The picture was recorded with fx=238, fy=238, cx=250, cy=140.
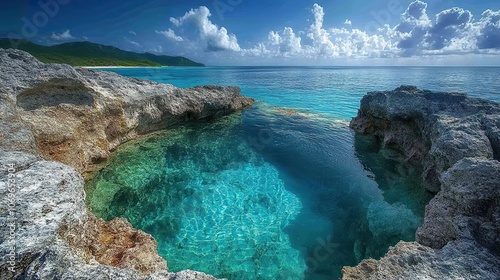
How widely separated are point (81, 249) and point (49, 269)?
1.46 meters

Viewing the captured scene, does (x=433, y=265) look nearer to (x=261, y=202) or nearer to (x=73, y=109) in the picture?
(x=261, y=202)

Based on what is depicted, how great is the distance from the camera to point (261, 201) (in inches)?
441

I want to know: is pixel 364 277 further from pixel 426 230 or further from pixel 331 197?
pixel 331 197

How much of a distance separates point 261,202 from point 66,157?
9.64 m

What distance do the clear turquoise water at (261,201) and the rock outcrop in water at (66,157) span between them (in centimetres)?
164

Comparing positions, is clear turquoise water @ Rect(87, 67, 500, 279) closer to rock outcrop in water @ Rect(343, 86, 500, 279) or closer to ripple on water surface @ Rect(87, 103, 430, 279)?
ripple on water surface @ Rect(87, 103, 430, 279)

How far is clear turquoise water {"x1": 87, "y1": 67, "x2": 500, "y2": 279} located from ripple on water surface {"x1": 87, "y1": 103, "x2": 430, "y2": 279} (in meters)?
0.04

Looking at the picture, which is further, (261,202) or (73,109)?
(73,109)

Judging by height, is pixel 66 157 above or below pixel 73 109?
below

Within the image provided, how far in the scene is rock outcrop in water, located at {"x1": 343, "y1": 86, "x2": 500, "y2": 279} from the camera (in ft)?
16.4

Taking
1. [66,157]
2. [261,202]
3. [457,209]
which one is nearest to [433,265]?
[457,209]

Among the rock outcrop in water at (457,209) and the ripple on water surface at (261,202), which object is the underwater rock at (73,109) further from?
the rock outcrop in water at (457,209)

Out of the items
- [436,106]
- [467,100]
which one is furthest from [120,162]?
[467,100]

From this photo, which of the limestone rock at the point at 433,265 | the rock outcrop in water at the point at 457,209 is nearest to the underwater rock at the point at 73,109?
the limestone rock at the point at 433,265
